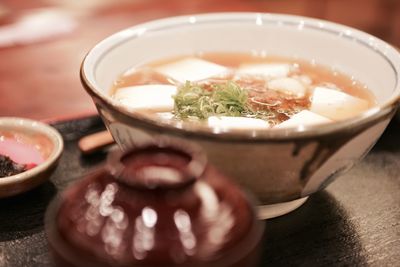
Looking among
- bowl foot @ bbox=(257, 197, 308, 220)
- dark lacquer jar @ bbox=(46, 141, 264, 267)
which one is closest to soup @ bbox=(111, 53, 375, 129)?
bowl foot @ bbox=(257, 197, 308, 220)

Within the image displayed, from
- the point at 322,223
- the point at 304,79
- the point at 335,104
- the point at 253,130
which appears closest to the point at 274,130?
the point at 253,130

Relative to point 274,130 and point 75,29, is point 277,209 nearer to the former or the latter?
point 274,130

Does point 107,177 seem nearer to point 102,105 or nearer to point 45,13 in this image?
point 102,105

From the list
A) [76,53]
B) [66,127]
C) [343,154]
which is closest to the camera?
[343,154]

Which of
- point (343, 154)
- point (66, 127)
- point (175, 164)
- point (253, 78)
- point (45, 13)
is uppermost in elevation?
point (175, 164)

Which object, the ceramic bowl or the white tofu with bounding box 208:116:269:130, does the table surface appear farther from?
the white tofu with bounding box 208:116:269:130

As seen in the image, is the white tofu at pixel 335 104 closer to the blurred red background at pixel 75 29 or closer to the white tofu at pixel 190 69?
the white tofu at pixel 190 69

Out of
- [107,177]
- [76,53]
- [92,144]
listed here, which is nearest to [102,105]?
[107,177]
